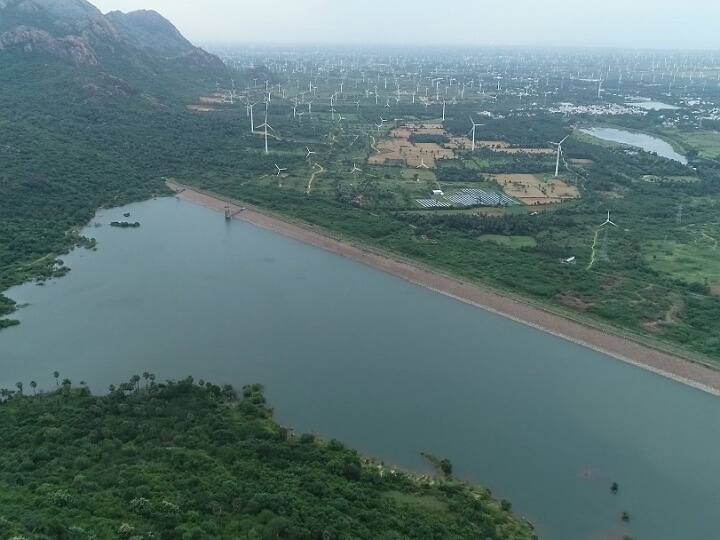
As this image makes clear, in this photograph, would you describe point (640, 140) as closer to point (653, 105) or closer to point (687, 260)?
point (653, 105)

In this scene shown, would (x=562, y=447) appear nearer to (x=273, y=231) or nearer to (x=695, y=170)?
(x=273, y=231)

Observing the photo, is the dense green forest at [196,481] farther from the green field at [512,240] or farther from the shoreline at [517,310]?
the green field at [512,240]

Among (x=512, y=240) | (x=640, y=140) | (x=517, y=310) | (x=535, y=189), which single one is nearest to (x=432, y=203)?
(x=512, y=240)

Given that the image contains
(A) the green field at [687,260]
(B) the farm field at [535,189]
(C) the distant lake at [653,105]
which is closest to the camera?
(A) the green field at [687,260]

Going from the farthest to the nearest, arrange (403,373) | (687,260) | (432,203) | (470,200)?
1. (470,200)
2. (432,203)
3. (687,260)
4. (403,373)

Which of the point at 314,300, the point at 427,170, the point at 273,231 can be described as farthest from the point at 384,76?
the point at 314,300

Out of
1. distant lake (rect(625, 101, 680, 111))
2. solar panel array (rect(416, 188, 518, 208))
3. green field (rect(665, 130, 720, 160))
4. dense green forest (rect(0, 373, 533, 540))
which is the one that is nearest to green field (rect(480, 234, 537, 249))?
solar panel array (rect(416, 188, 518, 208))

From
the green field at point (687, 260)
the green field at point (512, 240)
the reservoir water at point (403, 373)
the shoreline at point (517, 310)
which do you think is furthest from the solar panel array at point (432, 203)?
the green field at point (687, 260)
